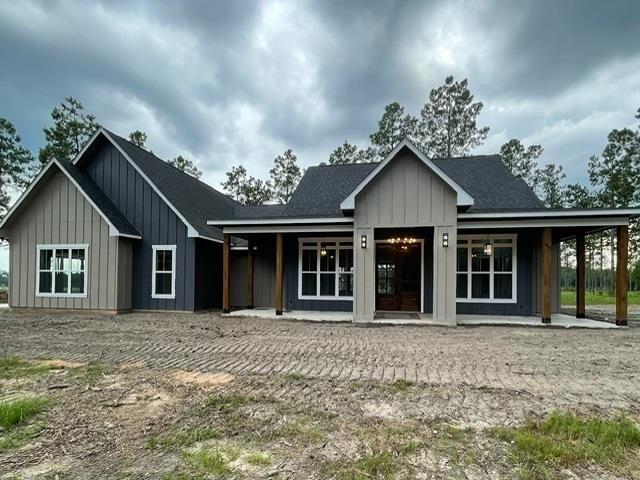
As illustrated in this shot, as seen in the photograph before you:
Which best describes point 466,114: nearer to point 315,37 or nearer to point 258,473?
point 315,37

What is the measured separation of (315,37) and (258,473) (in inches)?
586

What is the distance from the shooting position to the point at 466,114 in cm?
2320

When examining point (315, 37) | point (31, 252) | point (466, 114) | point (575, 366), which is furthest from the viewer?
point (466, 114)

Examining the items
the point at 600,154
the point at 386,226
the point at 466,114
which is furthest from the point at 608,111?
the point at 386,226

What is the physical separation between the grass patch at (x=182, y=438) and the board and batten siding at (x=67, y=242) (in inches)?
377

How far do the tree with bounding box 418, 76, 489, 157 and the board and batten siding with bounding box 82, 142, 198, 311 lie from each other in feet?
60.6

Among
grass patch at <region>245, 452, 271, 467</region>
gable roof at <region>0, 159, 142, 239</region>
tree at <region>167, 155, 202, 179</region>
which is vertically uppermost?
tree at <region>167, 155, 202, 179</region>

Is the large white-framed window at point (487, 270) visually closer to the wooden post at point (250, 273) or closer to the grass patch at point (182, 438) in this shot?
the wooden post at point (250, 273)

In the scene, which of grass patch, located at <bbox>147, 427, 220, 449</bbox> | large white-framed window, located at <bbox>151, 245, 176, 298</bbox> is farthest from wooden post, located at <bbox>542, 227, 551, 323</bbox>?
large white-framed window, located at <bbox>151, 245, 176, 298</bbox>

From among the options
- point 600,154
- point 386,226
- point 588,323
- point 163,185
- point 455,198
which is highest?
point 600,154

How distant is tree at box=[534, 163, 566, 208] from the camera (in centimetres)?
2733

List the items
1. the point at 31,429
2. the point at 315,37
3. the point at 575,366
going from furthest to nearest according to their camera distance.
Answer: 1. the point at 315,37
2. the point at 575,366
3. the point at 31,429

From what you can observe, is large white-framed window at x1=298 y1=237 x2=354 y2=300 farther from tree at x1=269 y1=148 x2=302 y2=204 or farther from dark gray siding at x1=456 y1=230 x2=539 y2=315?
tree at x1=269 y1=148 x2=302 y2=204

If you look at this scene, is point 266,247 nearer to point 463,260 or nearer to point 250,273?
point 250,273
